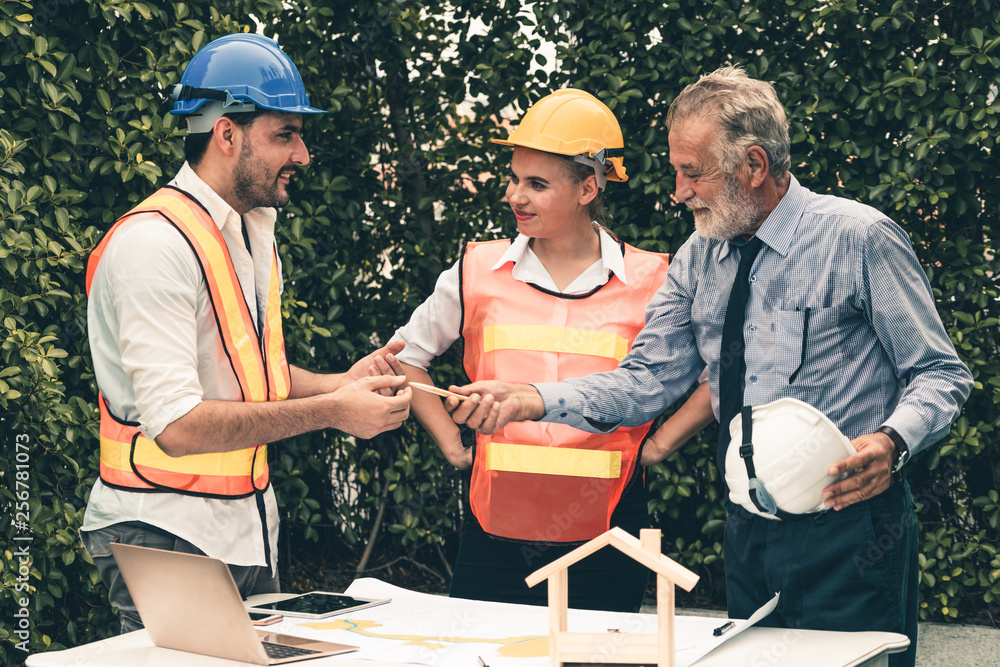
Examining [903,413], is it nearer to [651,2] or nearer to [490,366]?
[490,366]

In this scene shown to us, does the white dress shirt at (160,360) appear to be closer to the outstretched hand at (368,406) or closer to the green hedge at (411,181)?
the outstretched hand at (368,406)

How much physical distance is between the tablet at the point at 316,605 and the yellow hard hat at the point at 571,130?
1562 millimetres

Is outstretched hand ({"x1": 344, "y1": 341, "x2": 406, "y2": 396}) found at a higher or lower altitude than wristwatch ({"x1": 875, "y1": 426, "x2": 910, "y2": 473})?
higher

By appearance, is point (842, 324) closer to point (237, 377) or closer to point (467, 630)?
point (467, 630)

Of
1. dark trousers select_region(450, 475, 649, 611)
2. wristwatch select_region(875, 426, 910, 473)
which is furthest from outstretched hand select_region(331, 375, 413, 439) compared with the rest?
wristwatch select_region(875, 426, 910, 473)

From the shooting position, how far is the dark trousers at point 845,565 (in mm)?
2314

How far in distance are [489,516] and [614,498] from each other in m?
0.40

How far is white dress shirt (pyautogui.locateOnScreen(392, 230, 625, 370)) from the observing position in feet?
10.3

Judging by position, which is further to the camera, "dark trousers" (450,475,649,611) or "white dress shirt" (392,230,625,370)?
"white dress shirt" (392,230,625,370)

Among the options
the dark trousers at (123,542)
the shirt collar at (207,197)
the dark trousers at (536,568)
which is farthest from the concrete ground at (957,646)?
the shirt collar at (207,197)

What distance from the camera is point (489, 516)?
121 inches

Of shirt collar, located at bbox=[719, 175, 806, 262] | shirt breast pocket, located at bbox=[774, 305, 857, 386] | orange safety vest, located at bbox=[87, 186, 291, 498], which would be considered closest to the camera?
orange safety vest, located at bbox=[87, 186, 291, 498]

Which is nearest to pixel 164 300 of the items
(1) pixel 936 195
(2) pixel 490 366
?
(2) pixel 490 366

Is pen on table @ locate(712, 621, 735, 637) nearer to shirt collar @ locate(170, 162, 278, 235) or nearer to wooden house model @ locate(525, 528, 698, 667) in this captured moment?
wooden house model @ locate(525, 528, 698, 667)
